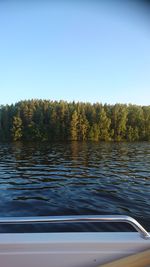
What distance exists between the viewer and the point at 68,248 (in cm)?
280

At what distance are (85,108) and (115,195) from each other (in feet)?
264

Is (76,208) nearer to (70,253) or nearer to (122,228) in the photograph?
(122,228)

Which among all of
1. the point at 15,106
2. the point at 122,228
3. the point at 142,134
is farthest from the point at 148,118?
the point at 122,228

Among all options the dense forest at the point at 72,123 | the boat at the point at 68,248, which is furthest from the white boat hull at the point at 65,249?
the dense forest at the point at 72,123

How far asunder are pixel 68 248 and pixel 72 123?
81816 millimetres

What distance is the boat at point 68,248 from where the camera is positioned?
8.89 ft

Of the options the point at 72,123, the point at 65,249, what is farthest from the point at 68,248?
the point at 72,123

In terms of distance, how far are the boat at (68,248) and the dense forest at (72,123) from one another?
81.0 m

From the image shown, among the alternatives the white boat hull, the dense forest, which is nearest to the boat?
the white boat hull

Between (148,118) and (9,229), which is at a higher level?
(148,118)

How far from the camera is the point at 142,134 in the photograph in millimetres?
86188

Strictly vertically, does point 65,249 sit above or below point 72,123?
below

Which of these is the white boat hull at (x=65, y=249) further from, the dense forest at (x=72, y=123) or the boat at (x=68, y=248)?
the dense forest at (x=72, y=123)

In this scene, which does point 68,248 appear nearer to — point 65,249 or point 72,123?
point 65,249
